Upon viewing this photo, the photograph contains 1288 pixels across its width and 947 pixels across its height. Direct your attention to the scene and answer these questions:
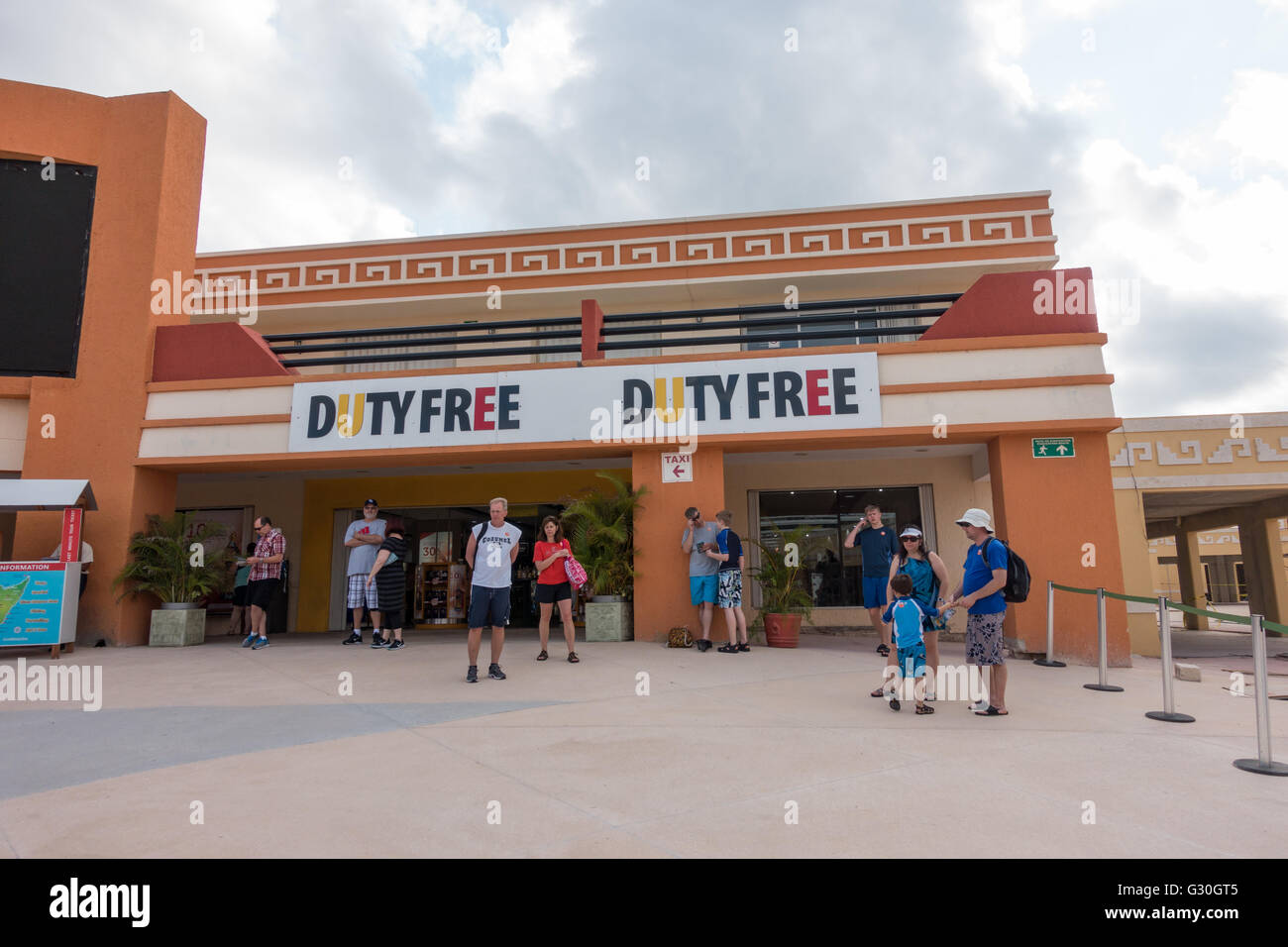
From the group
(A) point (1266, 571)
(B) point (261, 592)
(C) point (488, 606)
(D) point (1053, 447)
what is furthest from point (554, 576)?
(A) point (1266, 571)

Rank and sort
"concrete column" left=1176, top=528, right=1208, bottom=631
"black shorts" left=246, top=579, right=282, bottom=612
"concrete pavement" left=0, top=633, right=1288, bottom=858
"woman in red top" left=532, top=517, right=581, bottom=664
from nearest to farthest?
"concrete pavement" left=0, top=633, right=1288, bottom=858
"woman in red top" left=532, top=517, right=581, bottom=664
"black shorts" left=246, top=579, right=282, bottom=612
"concrete column" left=1176, top=528, right=1208, bottom=631

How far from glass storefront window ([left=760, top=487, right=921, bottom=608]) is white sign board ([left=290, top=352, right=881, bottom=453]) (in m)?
3.89

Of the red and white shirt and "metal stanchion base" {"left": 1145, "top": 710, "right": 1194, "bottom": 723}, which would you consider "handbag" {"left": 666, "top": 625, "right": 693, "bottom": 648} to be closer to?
"metal stanchion base" {"left": 1145, "top": 710, "right": 1194, "bottom": 723}

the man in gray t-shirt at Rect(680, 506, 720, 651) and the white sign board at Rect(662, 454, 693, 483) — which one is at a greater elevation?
the white sign board at Rect(662, 454, 693, 483)

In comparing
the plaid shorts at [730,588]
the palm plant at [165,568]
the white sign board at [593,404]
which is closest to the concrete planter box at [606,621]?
the plaid shorts at [730,588]

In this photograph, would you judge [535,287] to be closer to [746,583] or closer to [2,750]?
[746,583]

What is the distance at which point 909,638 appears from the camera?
579 cm

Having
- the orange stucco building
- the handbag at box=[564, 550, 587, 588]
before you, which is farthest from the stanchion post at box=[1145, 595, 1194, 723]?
the handbag at box=[564, 550, 587, 588]

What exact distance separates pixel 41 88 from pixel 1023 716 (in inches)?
623

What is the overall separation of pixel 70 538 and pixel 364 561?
3.67 metres

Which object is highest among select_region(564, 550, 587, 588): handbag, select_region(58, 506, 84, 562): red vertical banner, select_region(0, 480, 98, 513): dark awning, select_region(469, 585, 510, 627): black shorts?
select_region(0, 480, 98, 513): dark awning

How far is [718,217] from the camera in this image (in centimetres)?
1423

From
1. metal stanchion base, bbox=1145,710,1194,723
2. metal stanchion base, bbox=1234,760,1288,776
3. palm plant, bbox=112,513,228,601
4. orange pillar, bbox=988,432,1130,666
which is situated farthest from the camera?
palm plant, bbox=112,513,228,601

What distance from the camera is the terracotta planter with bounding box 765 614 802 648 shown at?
9.91 m
